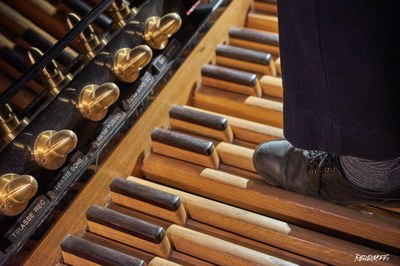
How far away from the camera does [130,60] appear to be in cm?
131

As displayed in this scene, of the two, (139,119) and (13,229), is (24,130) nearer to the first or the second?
(13,229)

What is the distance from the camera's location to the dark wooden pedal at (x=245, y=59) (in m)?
1.58

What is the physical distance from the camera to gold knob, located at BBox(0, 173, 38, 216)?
1090 millimetres

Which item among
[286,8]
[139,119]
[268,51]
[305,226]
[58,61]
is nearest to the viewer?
[286,8]

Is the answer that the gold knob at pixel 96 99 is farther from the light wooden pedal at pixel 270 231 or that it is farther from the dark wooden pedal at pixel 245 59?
the dark wooden pedal at pixel 245 59

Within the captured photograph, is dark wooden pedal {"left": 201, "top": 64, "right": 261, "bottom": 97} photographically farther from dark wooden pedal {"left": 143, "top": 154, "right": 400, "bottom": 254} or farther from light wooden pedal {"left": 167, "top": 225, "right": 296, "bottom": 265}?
light wooden pedal {"left": 167, "top": 225, "right": 296, "bottom": 265}

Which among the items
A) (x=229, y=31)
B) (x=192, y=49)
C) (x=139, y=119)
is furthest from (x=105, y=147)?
(x=229, y=31)

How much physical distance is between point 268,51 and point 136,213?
57cm

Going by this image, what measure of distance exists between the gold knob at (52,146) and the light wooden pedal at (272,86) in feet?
1.74

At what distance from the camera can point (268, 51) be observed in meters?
1.65

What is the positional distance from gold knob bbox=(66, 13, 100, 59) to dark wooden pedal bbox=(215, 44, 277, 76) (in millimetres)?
437

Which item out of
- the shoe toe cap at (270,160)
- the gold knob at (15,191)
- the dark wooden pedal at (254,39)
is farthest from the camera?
the dark wooden pedal at (254,39)

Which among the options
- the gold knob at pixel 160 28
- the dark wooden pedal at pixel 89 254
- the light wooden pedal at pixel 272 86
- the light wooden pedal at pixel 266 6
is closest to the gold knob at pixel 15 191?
the dark wooden pedal at pixel 89 254

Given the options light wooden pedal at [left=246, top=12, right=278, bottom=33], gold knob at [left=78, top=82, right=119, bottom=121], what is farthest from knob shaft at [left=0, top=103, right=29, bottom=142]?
light wooden pedal at [left=246, top=12, right=278, bottom=33]
